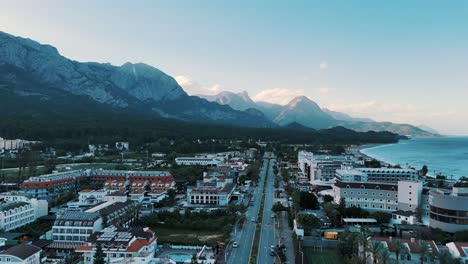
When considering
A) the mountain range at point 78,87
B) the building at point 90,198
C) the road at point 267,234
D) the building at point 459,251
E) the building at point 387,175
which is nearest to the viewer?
the building at point 459,251

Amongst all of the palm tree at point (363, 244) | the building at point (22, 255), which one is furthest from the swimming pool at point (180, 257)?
the palm tree at point (363, 244)

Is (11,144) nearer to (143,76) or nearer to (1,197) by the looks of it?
(1,197)

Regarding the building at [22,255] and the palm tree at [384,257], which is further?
Answer: the building at [22,255]

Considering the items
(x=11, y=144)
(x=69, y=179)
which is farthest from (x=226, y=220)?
(x=11, y=144)

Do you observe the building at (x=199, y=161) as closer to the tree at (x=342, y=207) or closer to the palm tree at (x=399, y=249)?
the tree at (x=342, y=207)

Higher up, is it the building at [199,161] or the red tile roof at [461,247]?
the building at [199,161]

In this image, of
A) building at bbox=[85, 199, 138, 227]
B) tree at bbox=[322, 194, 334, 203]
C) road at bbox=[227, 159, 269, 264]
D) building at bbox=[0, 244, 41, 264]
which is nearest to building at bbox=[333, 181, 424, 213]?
tree at bbox=[322, 194, 334, 203]

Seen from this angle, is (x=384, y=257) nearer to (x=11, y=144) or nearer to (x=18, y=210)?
(x=18, y=210)
